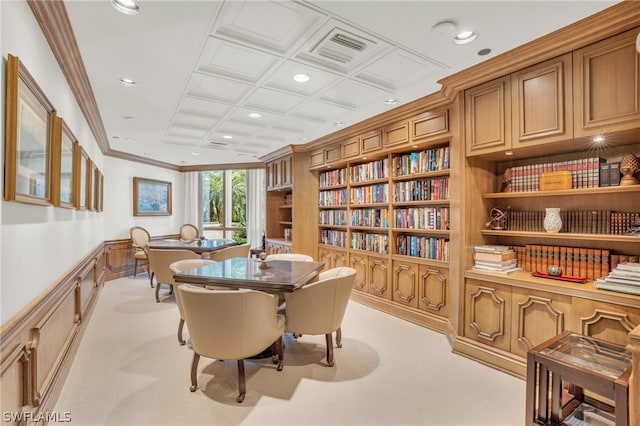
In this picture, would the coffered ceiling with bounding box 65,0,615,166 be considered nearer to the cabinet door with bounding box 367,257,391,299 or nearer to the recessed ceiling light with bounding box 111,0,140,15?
the recessed ceiling light with bounding box 111,0,140,15

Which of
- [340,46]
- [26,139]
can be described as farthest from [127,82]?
[340,46]

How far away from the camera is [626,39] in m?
2.04

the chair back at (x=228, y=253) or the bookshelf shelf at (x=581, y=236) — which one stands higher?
the bookshelf shelf at (x=581, y=236)

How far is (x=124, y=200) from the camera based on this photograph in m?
6.71

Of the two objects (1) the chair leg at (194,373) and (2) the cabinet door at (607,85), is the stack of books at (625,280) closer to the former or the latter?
(2) the cabinet door at (607,85)

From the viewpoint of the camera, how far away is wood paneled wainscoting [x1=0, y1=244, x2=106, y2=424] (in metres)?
1.48

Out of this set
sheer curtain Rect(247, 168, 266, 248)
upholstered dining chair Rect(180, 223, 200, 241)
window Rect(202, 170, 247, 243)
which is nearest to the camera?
upholstered dining chair Rect(180, 223, 200, 241)

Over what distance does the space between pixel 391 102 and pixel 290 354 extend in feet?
9.50

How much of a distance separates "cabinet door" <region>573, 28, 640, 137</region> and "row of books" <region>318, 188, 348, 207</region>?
3266mm

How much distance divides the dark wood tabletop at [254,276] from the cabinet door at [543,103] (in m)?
2.15

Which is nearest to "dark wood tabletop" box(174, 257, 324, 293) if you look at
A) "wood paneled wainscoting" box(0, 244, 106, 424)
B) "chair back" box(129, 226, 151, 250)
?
"wood paneled wainscoting" box(0, 244, 106, 424)

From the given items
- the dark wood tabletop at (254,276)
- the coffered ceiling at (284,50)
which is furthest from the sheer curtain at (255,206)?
the dark wood tabletop at (254,276)

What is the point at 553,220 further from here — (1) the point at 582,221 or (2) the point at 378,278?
(2) the point at 378,278

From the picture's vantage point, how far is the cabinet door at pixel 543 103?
2316 millimetres
